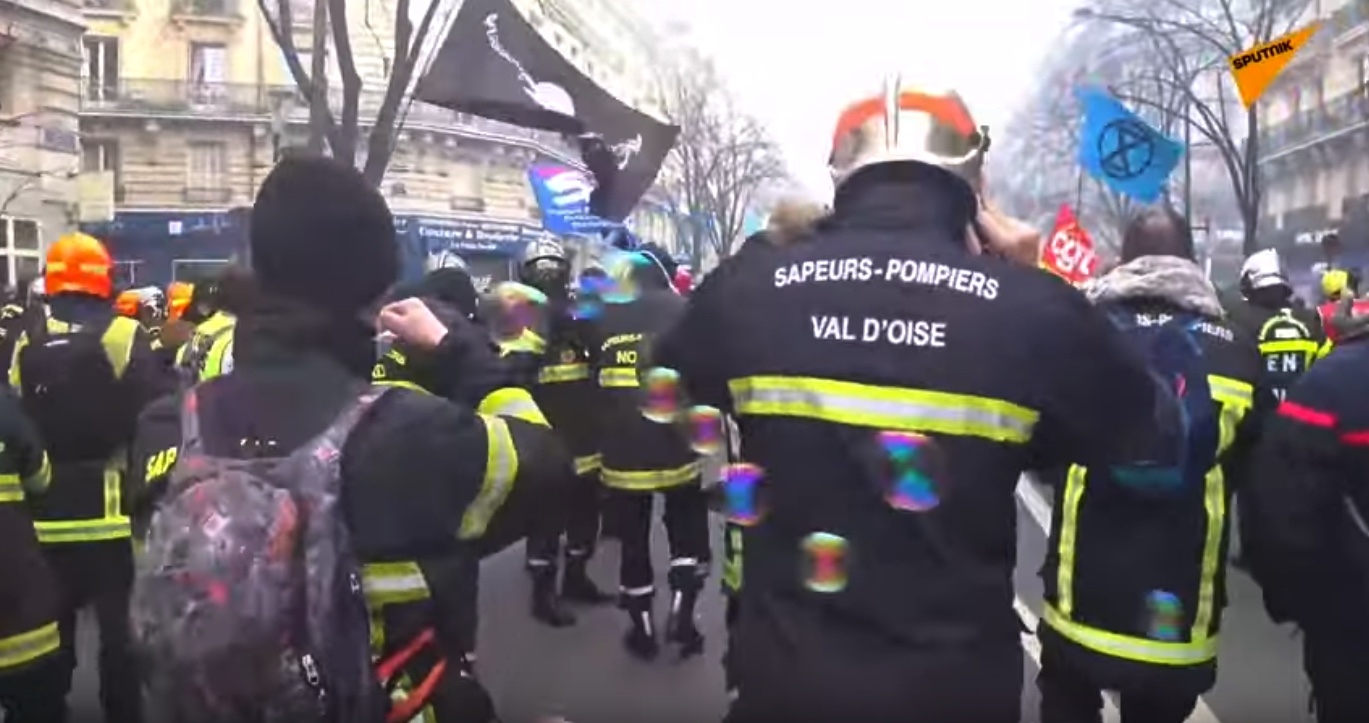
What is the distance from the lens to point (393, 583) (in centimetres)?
260

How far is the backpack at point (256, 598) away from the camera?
2.31 meters

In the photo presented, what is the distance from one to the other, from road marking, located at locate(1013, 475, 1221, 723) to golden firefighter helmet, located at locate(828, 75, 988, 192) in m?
0.59

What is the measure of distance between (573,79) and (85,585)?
17.5 feet

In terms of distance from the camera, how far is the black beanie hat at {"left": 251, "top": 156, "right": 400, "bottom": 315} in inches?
102

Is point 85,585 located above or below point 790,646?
below

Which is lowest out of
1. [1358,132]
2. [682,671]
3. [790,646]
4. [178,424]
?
[682,671]

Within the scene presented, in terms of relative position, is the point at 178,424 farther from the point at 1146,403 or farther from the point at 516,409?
the point at 1146,403

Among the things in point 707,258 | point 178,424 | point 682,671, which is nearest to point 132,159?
point 707,258

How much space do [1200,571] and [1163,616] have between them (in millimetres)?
196

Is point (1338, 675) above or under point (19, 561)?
under

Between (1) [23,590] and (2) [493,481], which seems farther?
(1) [23,590]

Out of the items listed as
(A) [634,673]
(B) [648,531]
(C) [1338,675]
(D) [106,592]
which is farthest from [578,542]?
(C) [1338,675]

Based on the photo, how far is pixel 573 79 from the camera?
986cm

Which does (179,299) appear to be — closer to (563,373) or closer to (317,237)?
(563,373)
